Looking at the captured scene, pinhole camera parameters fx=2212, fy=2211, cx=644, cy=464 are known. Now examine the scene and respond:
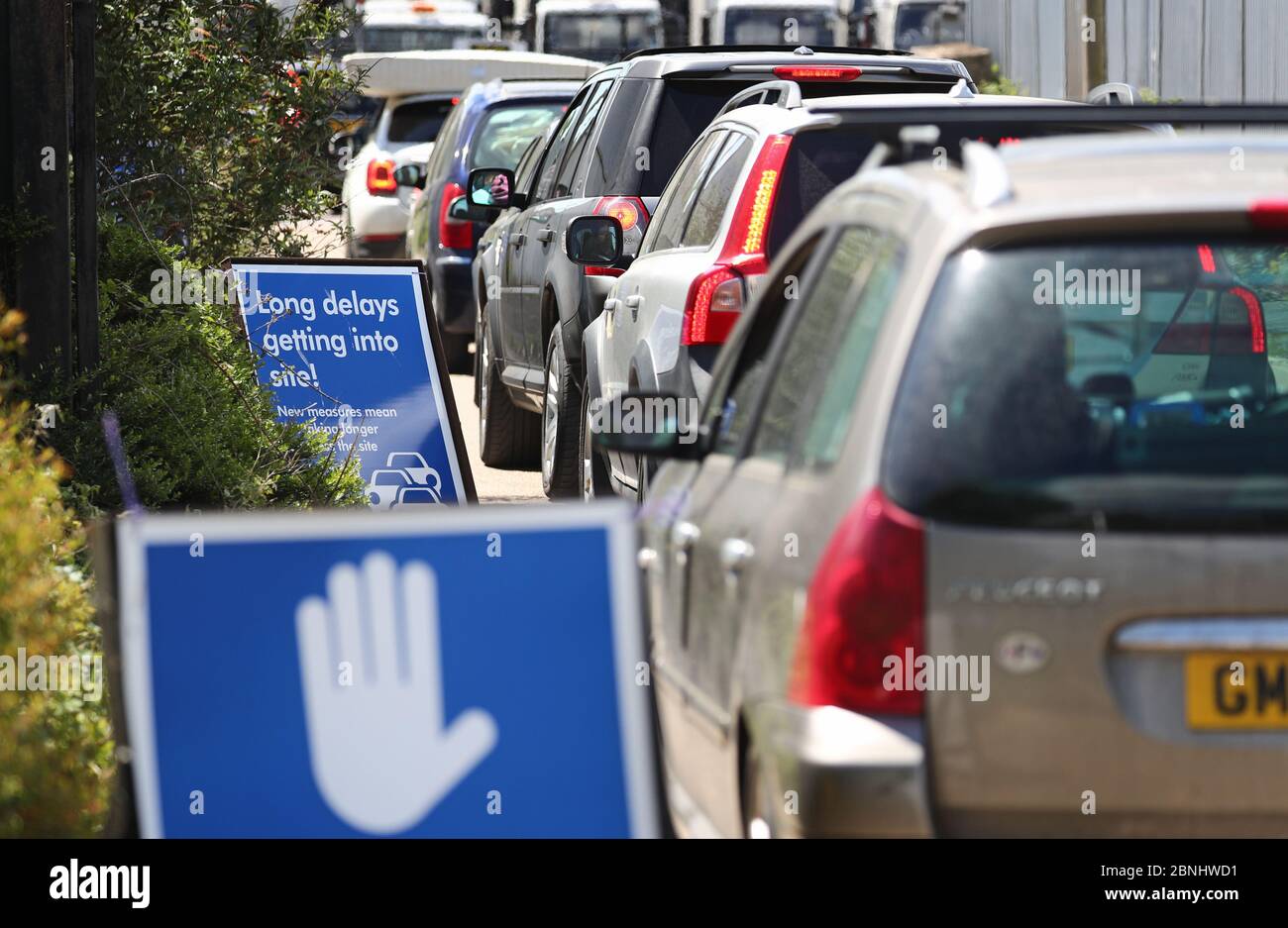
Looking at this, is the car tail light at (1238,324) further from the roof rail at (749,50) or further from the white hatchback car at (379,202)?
the white hatchback car at (379,202)

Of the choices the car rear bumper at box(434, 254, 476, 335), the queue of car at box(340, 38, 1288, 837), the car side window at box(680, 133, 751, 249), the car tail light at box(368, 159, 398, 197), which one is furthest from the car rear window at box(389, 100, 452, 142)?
the queue of car at box(340, 38, 1288, 837)

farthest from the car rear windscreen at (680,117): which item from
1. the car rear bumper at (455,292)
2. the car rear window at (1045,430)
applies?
the car rear window at (1045,430)

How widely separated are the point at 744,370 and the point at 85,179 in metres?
3.85

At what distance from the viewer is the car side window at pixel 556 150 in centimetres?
1114

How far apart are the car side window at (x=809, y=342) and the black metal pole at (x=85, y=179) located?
425 centimetres

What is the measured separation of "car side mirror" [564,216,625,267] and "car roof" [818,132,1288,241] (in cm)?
483

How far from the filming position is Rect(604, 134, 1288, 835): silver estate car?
341 centimetres

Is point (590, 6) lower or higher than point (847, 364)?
higher

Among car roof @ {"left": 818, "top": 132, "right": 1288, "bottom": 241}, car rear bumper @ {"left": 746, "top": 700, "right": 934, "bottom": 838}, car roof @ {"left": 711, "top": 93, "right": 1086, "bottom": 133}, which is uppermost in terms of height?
car roof @ {"left": 818, "top": 132, "right": 1288, "bottom": 241}

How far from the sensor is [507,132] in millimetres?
15742

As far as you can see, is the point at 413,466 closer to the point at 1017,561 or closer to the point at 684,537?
the point at 684,537

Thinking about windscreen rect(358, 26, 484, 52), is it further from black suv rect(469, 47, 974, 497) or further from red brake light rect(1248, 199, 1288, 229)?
red brake light rect(1248, 199, 1288, 229)

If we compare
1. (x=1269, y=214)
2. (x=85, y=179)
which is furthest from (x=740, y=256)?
(x=1269, y=214)
